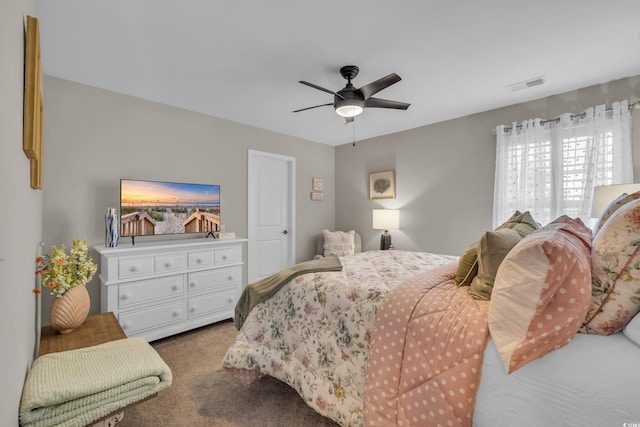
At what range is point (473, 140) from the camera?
3711mm

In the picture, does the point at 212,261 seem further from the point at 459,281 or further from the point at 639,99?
the point at 639,99

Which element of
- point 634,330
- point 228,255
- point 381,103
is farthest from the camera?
point 228,255

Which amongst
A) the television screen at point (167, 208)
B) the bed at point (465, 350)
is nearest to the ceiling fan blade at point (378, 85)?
the bed at point (465, 350)

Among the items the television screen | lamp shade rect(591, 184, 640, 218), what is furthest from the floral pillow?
the television screen

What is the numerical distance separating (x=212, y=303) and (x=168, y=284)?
0.55 metres

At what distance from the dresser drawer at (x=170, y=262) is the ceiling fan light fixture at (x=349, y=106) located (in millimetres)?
2162

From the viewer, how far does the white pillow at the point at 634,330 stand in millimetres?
965

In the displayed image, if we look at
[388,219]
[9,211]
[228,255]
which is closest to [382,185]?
[388,219]

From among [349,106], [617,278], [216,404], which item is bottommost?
[216,404]

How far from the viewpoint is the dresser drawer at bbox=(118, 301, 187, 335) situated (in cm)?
263

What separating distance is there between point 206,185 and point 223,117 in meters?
0.98

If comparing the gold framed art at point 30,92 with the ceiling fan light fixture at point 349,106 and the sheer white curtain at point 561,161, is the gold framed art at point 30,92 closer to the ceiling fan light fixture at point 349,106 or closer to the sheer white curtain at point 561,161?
the ceiling fan light fixture at point 349,106

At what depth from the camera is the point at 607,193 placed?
2314 mm

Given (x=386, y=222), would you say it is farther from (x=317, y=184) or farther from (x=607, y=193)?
(x=607, y=193)
